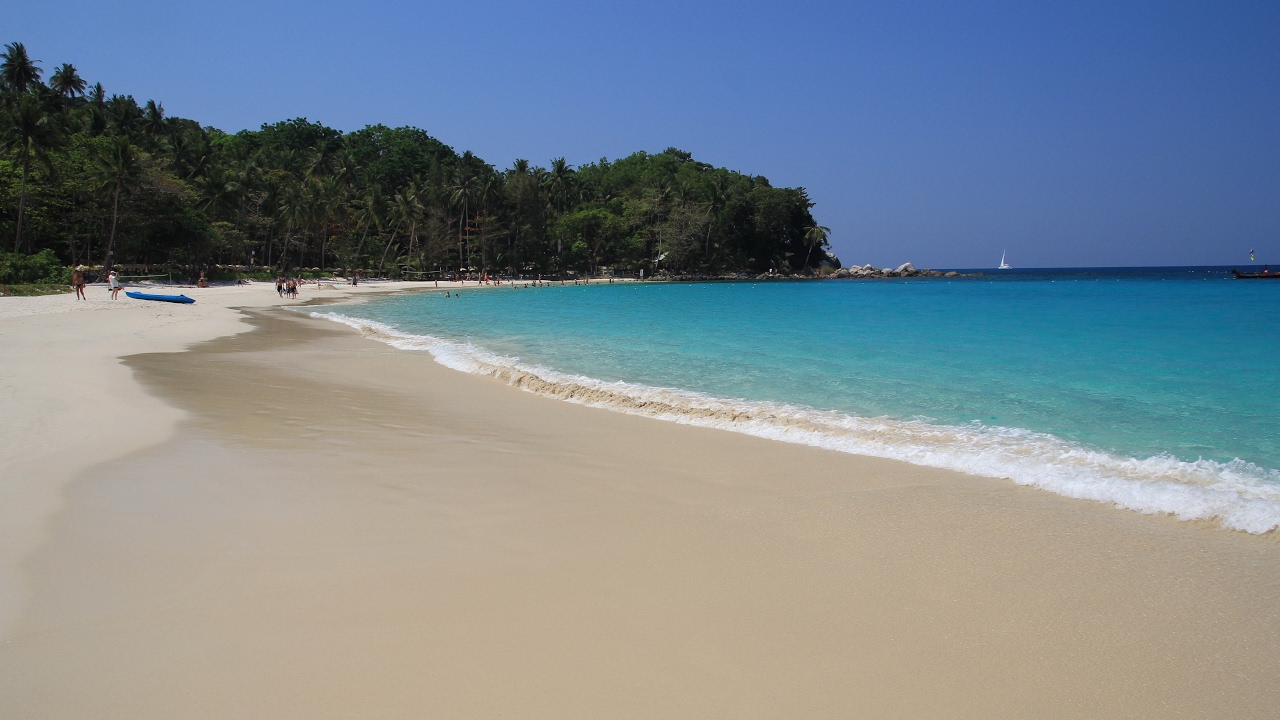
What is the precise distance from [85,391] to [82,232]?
1648 inches

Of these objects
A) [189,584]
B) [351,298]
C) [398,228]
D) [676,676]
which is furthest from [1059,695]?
[398,228]

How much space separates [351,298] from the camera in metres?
40.4

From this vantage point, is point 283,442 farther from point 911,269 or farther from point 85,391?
point 911,269

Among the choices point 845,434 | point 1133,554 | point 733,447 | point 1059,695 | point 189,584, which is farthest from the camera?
point 845,434

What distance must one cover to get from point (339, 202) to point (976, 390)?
181 feet

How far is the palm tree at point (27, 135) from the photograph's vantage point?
32.0 m

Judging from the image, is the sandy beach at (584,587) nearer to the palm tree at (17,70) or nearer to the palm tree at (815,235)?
the palm tree at (17,70)

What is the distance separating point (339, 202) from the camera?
55375 millimetres

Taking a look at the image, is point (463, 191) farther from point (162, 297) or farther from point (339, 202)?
point (162, 297)

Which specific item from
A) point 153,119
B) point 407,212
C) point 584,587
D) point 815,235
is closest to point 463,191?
point 407,212

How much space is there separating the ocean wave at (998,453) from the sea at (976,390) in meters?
0.02

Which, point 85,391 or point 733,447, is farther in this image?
point 85,391

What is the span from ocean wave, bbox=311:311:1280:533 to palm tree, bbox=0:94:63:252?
36018 millimetres

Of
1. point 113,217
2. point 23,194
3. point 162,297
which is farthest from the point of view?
point 113,217
